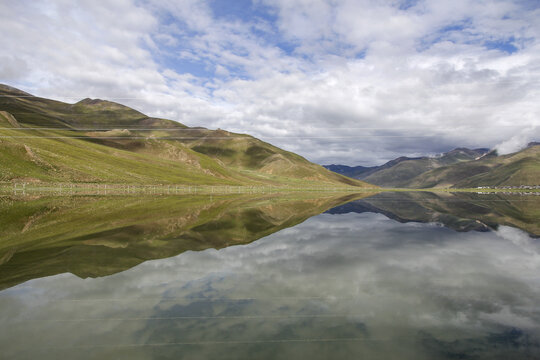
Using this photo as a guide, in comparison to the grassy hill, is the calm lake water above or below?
below

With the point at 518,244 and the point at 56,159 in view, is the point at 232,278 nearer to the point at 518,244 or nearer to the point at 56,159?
the point at 518,244

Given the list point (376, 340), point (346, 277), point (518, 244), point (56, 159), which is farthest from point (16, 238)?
point (56, 159)

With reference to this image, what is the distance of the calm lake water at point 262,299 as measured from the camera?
7.91m

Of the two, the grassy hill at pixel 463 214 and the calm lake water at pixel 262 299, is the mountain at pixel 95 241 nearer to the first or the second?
the calm lake water at pixel 262 299

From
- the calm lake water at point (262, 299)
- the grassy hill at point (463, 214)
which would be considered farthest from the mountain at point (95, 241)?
the grassy hill at point (463, 214)

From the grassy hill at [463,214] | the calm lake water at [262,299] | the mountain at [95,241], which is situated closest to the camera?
the calm lake water at [262,299]

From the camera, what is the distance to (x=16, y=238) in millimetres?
20062

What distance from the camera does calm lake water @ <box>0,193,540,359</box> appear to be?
7914 mm

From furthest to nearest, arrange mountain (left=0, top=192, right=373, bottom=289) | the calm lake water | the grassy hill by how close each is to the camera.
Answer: the grassy hill
mountain (left=0, top=192, right=373, bottom=289)
the calm lake water

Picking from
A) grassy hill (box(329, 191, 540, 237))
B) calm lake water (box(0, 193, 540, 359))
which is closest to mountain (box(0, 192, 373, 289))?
calm lake water (box(0, 193, 540, 359))

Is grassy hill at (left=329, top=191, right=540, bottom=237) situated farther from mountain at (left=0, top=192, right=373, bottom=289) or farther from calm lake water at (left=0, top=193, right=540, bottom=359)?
mountain at (left=0, top=192, right=373, bottom=289)

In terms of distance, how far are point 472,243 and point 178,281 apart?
68.1ft

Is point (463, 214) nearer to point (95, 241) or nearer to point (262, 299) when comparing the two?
point (262, 299)

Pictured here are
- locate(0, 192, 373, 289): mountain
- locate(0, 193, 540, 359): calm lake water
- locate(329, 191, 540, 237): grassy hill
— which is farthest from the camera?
locate(329, 191, 540, 237): grassy hill
